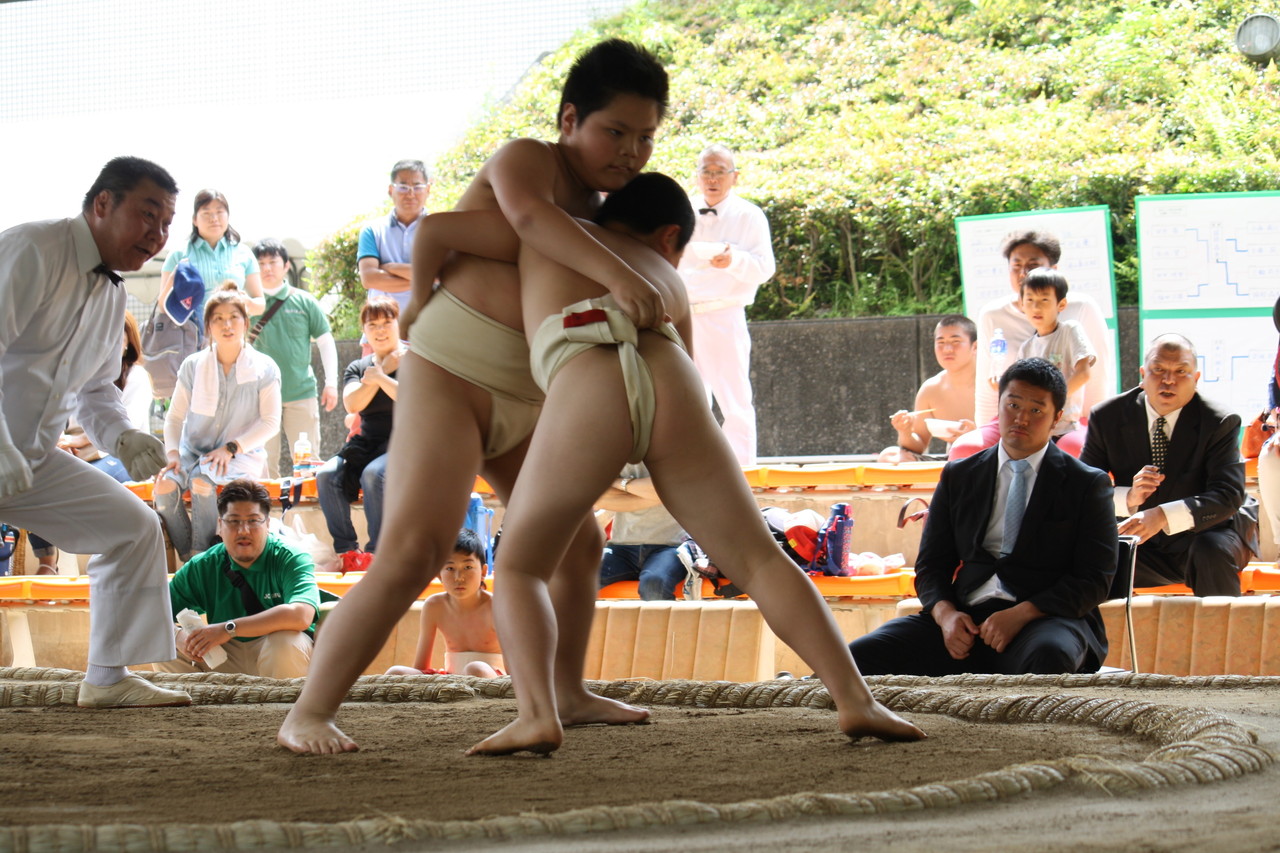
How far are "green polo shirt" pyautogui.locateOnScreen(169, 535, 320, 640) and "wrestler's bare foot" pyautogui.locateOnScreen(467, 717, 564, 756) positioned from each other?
1.88m

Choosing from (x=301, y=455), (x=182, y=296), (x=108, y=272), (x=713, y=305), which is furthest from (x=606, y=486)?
(x=182, y=296)

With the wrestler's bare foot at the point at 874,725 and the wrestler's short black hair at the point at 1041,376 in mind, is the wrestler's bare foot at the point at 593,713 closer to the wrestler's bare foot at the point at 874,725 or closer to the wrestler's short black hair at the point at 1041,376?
the wrestler's bare foot at the point at 874,725

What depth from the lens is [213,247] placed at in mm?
5766

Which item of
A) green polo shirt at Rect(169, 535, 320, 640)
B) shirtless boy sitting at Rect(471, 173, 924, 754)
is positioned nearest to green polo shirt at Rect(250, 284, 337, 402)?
green polo shirt at Rect(169, 535, 320, 640)

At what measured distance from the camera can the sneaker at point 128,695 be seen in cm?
234

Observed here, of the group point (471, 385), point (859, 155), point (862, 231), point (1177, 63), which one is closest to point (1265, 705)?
point (471, 385)

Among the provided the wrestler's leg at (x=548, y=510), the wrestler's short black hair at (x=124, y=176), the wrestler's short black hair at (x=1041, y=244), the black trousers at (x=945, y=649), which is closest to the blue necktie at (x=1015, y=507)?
the black trousers at (x=945, y=649)

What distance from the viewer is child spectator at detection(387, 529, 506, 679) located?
343cm

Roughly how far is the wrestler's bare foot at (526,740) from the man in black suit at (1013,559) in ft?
A: 3.93

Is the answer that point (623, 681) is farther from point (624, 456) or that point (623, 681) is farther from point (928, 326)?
point (928, 326)

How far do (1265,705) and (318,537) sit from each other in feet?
12.3

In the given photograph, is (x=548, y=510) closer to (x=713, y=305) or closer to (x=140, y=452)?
(x=140, y=452)

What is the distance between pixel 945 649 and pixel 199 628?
1840 millimetres

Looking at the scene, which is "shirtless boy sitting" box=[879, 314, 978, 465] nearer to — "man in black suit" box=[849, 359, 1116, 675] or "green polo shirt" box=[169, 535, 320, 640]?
"man in black suit" box=[849, 359, 1116, 675]
